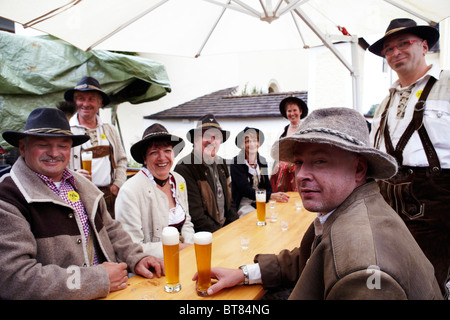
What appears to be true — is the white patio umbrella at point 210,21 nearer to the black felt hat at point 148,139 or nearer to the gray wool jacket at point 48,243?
A: the black felt hat at point 148,139

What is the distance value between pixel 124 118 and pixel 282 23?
802 cm

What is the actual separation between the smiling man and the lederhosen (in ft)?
3.85

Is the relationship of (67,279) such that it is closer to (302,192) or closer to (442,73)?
(302,192)

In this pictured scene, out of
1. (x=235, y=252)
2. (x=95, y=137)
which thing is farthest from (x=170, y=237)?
(x=95, y=137)

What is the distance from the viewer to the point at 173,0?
3838 mm

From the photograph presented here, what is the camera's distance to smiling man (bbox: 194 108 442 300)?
0.93m

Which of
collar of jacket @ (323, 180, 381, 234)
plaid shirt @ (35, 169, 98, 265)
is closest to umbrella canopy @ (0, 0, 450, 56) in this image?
plaid shirt @ (35, 169, 98, 265)

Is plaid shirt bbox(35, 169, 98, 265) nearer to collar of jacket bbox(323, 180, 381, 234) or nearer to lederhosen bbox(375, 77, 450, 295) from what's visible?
collar of jacket bbox(323, 180, 381, 234)

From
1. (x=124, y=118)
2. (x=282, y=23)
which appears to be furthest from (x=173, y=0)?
(x=124, y=118)

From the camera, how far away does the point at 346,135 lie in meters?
1.24

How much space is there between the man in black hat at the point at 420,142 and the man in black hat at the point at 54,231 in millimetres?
1912

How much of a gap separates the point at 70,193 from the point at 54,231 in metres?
0.34

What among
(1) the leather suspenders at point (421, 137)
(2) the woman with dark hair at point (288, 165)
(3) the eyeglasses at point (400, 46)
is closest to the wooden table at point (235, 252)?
(1) the leather suspenders at point (421, 137)

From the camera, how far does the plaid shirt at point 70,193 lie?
1.96 meters
